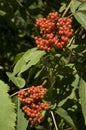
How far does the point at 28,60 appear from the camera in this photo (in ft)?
6.61

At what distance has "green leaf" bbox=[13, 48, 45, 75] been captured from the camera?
1949 mm

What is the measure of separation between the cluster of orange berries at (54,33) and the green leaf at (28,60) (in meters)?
0.04

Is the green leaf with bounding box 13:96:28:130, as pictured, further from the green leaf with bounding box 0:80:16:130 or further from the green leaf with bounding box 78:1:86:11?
the green leaf with bounding box 78:1:86:11

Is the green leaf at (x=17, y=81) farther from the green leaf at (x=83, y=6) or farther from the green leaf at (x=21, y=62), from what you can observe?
the green leaf at (x=83, y=6)

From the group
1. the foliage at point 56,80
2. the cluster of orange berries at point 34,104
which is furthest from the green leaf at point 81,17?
the cluster of orange berries at point 34,104

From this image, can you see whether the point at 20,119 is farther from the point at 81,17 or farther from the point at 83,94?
the point at 81,17

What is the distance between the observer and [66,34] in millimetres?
1977

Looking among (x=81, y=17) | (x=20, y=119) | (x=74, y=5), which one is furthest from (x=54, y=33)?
(x=20, y=119)

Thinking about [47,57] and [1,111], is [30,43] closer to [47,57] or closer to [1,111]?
[47,57]

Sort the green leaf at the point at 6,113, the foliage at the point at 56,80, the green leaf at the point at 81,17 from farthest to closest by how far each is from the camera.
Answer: the green leaf at the point at 81,17, the foliage at the point at 56,80, the green leaf at the point at 6,113

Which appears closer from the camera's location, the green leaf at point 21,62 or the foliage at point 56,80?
the foliage at point 56,80

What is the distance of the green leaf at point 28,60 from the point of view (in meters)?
1.95

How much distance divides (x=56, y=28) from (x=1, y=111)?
526 millimetres

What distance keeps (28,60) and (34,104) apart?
0.74 ft
